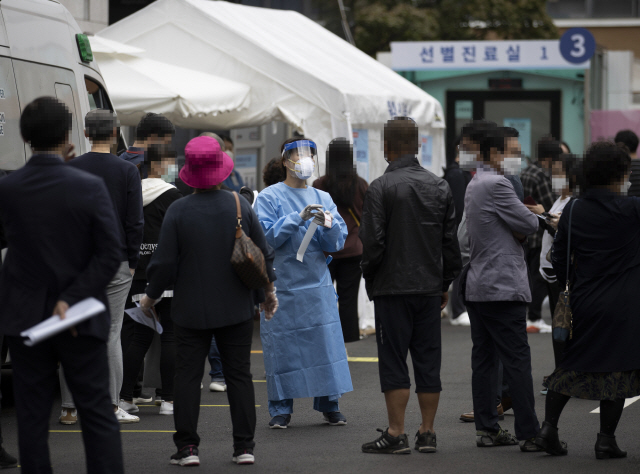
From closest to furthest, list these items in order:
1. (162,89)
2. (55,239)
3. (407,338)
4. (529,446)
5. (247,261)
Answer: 1. (55,239)
2. (247,261)
3. (407,338)
4. (529,446)
5. (162,89)

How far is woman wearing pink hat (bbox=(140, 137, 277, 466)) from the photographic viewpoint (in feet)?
17.3

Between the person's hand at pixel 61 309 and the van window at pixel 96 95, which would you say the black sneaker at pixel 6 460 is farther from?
the van window at pixel 96 95

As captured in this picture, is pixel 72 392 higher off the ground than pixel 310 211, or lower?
lower

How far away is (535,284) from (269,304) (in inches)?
242

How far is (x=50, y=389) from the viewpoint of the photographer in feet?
14.5

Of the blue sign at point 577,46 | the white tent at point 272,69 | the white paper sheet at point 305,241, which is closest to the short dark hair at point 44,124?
the white paper sheet at point 305,241

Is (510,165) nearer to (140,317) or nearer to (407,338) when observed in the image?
(407,338)

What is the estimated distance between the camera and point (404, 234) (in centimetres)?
567

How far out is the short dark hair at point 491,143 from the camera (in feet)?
19.7

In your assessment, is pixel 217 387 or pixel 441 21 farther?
pixel 441 21

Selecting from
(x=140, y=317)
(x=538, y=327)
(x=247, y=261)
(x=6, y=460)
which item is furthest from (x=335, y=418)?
(x=538, y=327)

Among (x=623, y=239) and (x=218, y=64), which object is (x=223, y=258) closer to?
(x=623, y=239)

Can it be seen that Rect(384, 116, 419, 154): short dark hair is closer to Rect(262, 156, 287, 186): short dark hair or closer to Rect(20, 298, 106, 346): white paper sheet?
Rect(262, 156, 287, 186): short dark hair

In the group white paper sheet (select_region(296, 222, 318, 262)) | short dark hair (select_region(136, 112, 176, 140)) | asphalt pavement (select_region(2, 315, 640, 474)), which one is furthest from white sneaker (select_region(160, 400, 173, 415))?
short dark hair (select_region(136, 112, 176, 140))
